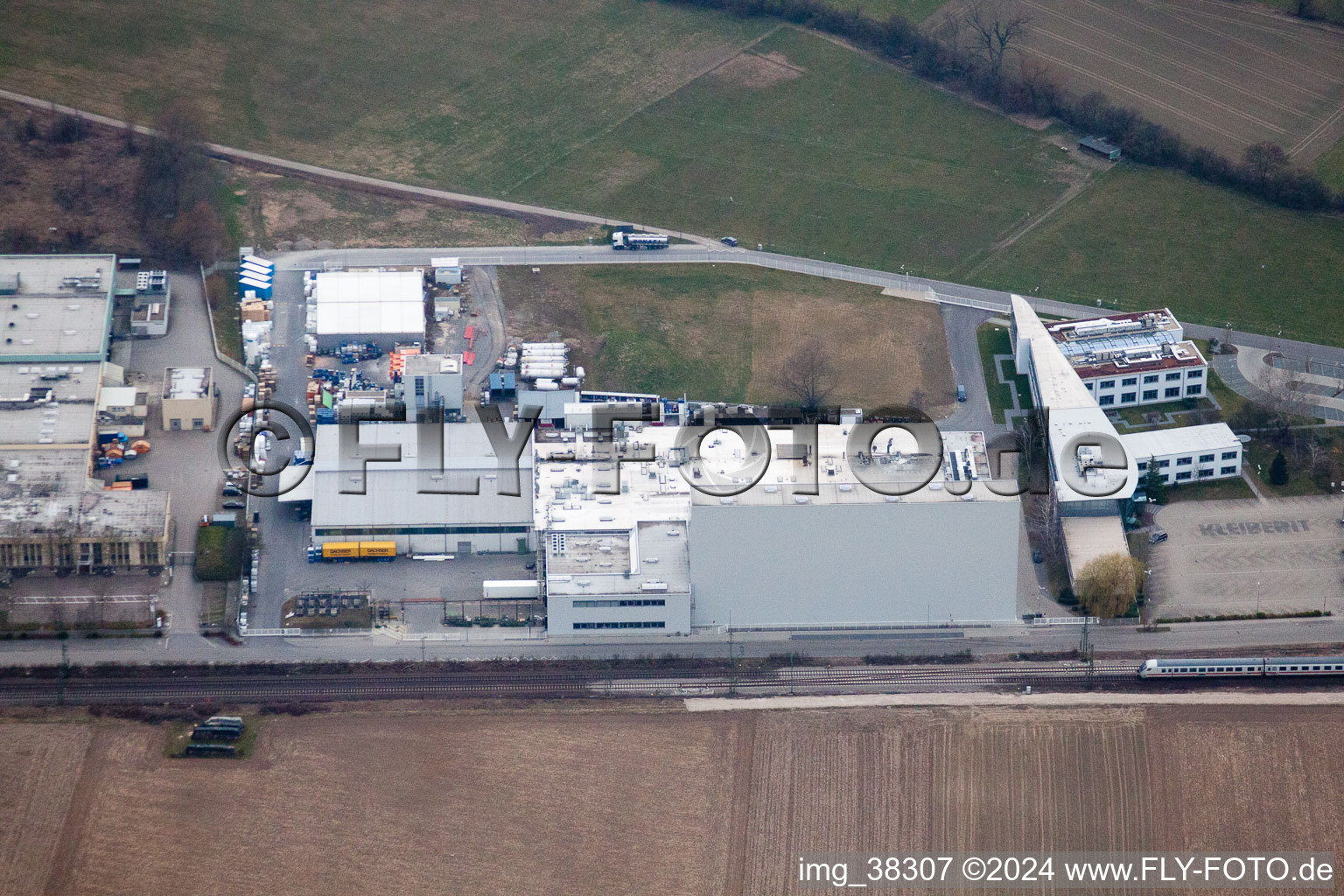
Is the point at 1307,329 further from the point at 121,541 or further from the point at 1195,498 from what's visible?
the point at 121,541

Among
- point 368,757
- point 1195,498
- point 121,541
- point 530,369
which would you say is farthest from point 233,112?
point 1195,498

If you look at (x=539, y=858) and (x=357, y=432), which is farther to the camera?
(x=357, y=432)

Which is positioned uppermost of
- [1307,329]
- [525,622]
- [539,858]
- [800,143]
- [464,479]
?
[800,143]

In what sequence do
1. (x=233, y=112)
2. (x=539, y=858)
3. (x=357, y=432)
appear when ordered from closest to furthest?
(x=539, y=858) < (x=357, y=432) < (x=233, y=112)

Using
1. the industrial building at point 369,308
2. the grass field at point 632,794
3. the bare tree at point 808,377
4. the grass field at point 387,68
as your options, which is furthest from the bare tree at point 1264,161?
the industrial building at point 369,308

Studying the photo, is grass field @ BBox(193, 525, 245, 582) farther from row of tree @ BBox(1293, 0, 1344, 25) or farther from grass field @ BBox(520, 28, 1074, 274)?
row of tree @ BBox(1293, 0, 1344, 25)

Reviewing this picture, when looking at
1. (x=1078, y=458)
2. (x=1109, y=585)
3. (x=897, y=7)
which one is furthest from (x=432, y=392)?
(x=897, y=7)
